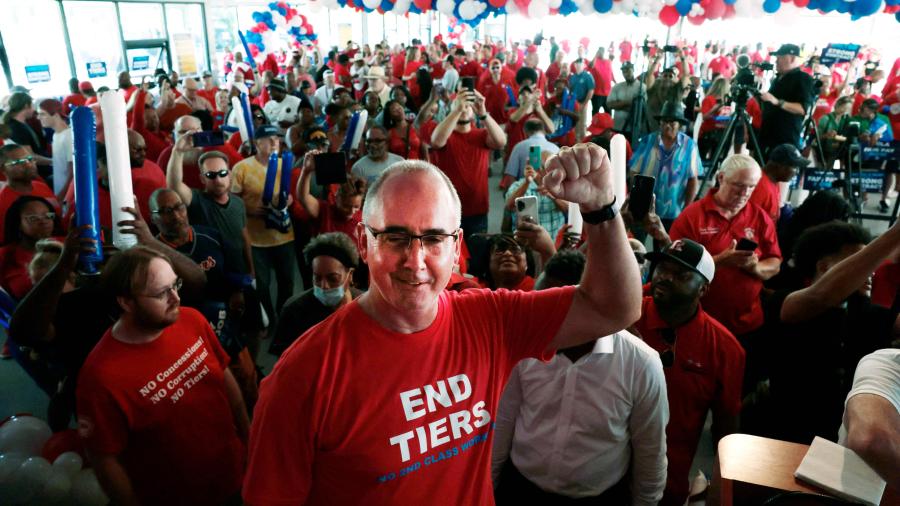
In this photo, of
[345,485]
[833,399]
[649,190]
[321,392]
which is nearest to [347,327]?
[321,392]

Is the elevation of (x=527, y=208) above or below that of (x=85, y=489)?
above

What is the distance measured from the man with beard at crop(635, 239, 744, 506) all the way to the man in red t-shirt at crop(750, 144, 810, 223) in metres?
1.71

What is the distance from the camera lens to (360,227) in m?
1.19

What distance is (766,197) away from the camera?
3652 millimetres

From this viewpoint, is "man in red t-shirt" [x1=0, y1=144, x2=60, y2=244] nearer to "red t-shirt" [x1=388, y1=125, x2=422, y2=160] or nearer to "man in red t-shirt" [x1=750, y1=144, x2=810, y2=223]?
"red t-shirt" [x1=388, y1=125, x2=422, y2=160]

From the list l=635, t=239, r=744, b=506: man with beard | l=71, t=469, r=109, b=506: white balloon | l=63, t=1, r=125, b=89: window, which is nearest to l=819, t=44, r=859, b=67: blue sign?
l=635, t=239, r=744, b=506: man with beard

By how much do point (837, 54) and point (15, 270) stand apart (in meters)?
11.6

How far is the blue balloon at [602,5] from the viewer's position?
838cm

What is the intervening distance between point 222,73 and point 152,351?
15.3 metres

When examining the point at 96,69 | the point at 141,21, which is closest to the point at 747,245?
the point at 96,69

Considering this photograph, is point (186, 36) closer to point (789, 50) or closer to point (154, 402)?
point (789, 50)

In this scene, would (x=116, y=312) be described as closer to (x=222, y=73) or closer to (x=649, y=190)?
(x=649, y=190)

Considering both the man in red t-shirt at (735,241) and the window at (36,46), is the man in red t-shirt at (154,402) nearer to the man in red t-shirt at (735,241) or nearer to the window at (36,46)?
the man in red t-shirt at (735,241)

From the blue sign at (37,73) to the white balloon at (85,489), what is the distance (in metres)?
10.5
